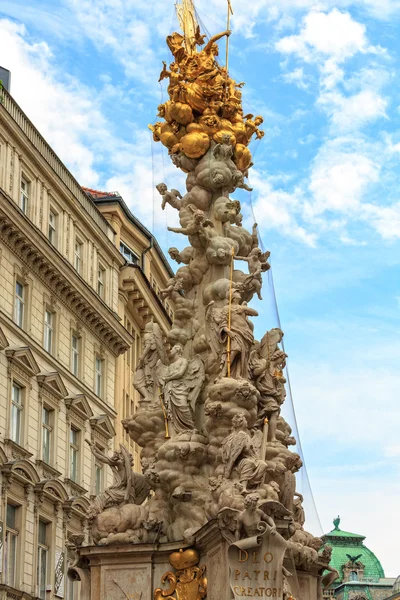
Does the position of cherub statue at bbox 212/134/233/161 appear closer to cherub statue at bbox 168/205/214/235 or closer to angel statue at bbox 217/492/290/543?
cherub statue at bbox 168/205/214/235

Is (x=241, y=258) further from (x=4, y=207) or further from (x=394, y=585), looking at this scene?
(x=394, y=585)

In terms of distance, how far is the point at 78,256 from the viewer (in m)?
39.7

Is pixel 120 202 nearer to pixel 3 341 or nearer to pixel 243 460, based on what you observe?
pixel 3 341

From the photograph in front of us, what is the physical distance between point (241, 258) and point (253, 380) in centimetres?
183

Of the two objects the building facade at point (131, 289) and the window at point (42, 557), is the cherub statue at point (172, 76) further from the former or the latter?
the building facade at point (131, 289)

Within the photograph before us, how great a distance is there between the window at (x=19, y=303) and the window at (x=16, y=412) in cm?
187

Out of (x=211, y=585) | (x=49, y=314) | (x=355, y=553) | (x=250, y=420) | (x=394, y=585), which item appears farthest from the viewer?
(x=394, y=585)

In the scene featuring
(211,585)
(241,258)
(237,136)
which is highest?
(237,136)

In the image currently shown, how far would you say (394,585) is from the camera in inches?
2805

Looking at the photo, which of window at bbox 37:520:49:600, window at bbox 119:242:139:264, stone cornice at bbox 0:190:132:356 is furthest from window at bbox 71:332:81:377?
window at bbox 119:242:139:264

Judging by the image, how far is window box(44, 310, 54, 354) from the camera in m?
35.8

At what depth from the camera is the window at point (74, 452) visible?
36.5 metres

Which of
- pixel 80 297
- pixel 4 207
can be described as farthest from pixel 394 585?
pixel 4 207

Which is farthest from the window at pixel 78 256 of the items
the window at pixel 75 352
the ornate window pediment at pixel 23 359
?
the ornate window pediment at pixel 23 359
